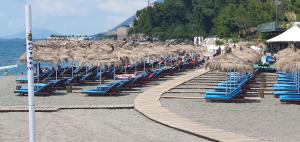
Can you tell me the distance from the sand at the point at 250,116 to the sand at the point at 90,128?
5.67 ft

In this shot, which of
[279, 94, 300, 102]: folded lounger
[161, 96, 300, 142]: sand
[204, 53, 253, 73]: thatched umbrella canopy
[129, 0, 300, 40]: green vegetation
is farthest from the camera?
[129, 0, 300, 40]: green vegetation

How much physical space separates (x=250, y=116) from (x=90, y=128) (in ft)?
17.8

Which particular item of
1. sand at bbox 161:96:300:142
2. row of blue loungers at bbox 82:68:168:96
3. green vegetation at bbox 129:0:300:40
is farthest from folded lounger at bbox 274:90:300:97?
green vegetation at bbox 129:0:300:40

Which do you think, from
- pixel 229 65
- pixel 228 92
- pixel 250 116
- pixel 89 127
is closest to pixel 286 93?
pixel 228 92

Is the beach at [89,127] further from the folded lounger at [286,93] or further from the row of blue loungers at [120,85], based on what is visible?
the folded lounger at [286,93]

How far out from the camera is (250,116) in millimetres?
17828

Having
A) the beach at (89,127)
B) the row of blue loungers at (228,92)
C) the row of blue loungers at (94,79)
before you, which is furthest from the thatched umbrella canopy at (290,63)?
the row of blue loungers at (94,79)

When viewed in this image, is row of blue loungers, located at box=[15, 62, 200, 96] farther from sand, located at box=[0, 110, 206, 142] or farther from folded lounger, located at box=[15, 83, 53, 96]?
sand, located at box=[0, 110, 206, 142]

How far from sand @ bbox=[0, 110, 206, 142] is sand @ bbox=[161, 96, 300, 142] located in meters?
1.73

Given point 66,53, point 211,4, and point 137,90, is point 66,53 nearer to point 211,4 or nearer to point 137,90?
point 137,90

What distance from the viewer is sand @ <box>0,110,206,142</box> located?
13984mm

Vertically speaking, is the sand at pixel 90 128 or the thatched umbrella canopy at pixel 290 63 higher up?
the thatched umbrella canopy at pixel 290 63

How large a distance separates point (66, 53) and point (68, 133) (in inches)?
801

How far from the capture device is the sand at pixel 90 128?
45.9ft
